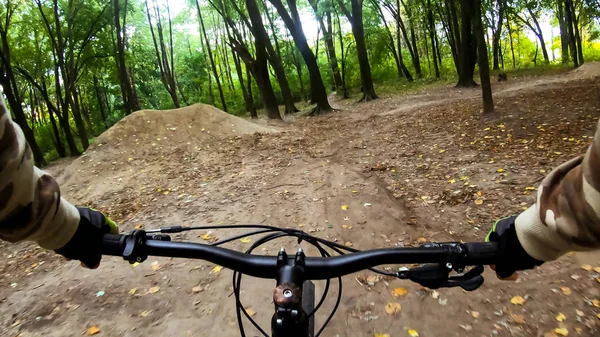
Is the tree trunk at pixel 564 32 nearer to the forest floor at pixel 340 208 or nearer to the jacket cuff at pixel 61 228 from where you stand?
the forest floor at pixel 340 208

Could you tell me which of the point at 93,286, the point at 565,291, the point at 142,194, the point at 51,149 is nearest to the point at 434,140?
the point at 565,291

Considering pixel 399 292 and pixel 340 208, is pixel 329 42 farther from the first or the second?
pixel 399 292

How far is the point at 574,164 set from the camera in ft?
3.34

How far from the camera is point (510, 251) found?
3.94ft

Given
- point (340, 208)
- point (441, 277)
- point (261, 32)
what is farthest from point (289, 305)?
point (261, 32)

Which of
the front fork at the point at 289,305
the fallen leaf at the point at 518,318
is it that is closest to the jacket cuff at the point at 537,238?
the front fork at the point at 289,305

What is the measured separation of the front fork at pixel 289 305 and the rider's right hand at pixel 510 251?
2.16ft

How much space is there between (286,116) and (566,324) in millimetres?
16551

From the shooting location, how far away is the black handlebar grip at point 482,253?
1208mm

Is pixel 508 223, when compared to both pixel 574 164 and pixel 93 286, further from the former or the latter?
pixel 93 286

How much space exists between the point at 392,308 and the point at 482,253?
7.30 ft

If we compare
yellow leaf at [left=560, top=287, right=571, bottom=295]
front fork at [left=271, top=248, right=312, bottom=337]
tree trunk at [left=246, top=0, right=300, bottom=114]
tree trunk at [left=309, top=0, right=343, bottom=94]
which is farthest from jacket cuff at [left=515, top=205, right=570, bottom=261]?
tree trunk at [left=309, top=0, right=343, bottom=94]

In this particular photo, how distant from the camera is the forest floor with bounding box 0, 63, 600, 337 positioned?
3.16m

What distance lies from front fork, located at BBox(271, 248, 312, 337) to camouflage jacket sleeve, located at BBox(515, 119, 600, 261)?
2.32 ft
